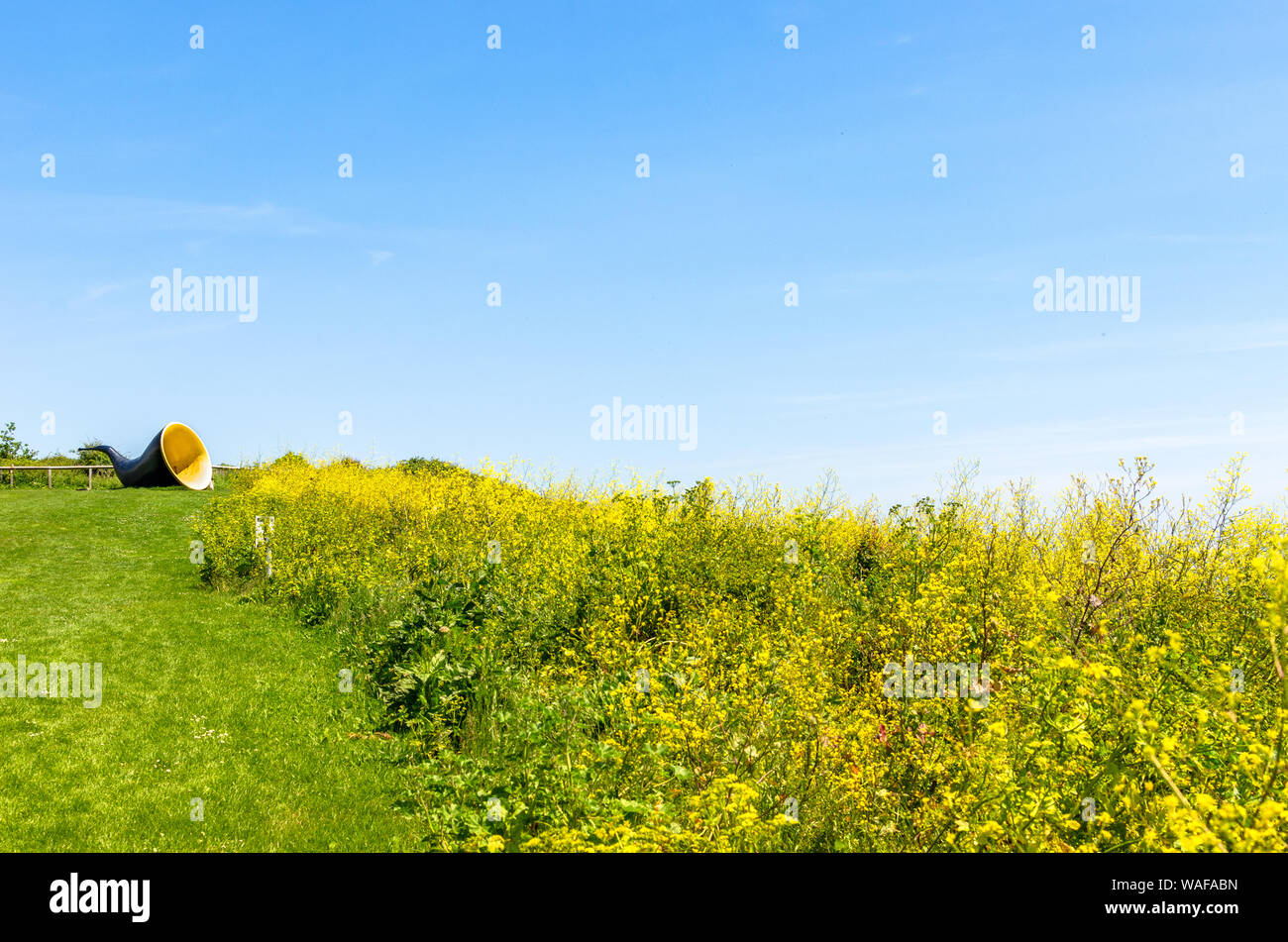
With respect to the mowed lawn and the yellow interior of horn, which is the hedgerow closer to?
the mowed lawn

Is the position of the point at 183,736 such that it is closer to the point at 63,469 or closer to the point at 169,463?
the point at 169,463

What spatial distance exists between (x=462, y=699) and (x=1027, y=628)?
17.9ft

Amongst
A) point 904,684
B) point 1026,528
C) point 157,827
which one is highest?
point 1026,528

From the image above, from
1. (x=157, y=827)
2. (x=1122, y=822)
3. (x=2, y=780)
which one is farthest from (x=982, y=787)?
(x=2, y=780)

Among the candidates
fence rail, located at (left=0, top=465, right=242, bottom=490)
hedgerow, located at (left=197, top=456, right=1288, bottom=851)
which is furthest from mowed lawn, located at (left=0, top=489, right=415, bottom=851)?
fence rail, located at (left=0, top=465, right=242, bottom=490)

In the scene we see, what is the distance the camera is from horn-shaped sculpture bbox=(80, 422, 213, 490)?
32.0 meters

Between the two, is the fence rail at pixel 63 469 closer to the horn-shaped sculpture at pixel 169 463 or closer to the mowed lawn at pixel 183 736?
the horn-shaped sculpture at pixel 169 463

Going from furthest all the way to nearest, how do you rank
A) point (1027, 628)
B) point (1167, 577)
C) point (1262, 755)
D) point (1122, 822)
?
point (1167, 577) < point (1027, 628) < point (1122, 822) < point (1262, 755)

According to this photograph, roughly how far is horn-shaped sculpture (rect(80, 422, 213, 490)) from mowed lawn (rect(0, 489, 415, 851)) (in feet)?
57.6

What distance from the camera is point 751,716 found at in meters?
6.02

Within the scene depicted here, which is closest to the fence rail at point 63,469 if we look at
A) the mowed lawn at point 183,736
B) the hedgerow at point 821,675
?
the mowed lawn at point 183,736

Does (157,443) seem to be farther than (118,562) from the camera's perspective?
Yes

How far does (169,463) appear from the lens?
3394 centimetres

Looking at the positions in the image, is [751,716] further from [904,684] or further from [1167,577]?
[1167,577]
